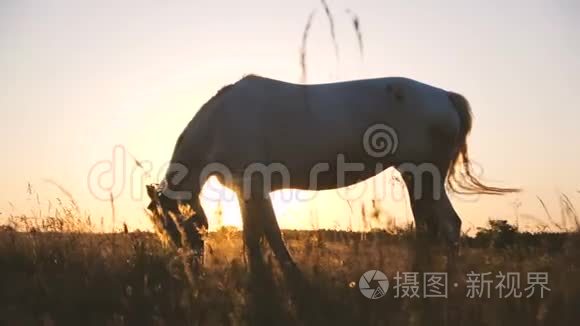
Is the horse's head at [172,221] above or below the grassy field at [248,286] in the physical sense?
above

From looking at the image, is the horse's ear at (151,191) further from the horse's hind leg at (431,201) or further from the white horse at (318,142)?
the horse's hind leg at (431,201)

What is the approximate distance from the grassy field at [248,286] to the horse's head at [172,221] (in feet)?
0.46

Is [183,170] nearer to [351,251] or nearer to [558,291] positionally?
[351,251]

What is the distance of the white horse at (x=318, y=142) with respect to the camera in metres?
5.99

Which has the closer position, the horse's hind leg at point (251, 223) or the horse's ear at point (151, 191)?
the horse's hind leg at point (251, 223)

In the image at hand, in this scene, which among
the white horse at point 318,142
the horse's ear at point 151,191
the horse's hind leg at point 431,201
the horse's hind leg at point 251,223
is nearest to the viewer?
the horse's hind leg at point 251,223

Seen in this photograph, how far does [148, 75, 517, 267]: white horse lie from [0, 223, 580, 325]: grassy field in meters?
0.67

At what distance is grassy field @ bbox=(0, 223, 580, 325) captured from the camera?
2992 mm

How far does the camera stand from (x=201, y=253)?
16.8 feet

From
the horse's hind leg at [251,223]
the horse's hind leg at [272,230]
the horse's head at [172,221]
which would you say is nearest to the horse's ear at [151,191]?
the horse's head at [172,221]

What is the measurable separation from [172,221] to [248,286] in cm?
211

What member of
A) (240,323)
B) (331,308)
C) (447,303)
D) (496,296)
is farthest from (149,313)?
(496,296)

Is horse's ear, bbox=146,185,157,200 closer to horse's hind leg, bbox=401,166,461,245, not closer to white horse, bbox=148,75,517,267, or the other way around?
white horse, bbox=148,75,517,267

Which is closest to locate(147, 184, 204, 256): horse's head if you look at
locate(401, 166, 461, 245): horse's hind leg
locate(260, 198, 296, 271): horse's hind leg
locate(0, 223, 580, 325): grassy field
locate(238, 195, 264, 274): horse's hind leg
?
locate(0, 223, 580, 325): grassy field
